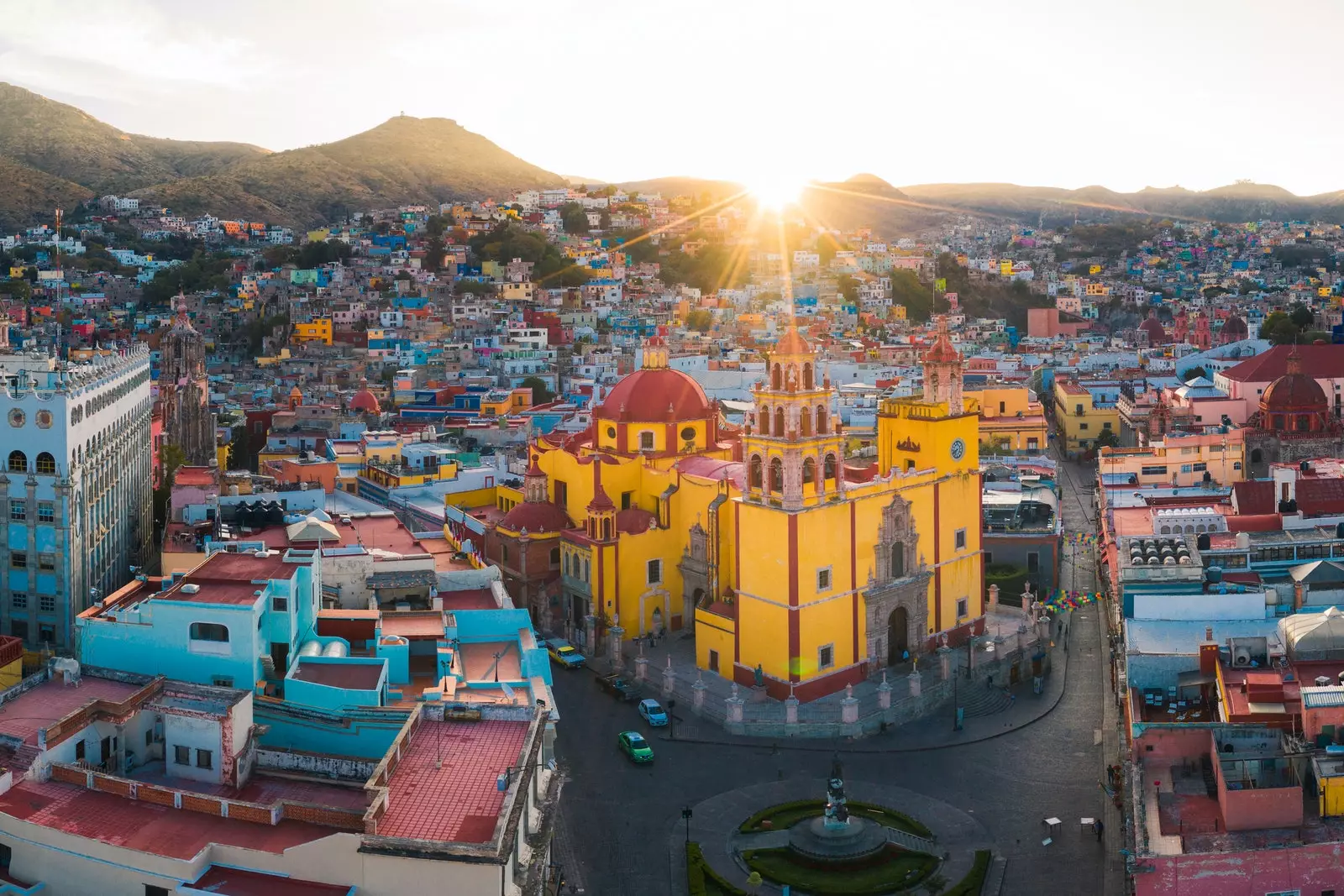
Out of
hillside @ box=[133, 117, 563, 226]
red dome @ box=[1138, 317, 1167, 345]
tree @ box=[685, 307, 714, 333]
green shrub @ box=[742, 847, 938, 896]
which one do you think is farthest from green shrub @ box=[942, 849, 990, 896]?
hillside @ box=[133, 117, 563, 226]

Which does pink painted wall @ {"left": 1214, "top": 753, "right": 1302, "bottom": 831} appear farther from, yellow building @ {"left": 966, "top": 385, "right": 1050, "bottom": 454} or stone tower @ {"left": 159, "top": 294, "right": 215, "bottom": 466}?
stone tower @ {"left": 159, "top": 294, "right": 215, "bottom": 466}

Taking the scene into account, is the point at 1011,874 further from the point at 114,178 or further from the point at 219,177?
the point at 114,178

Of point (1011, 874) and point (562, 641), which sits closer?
point (1011, 874)

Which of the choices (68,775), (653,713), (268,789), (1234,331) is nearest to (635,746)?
(653,713)

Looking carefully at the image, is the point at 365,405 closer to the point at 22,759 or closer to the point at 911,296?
the point at 22,759

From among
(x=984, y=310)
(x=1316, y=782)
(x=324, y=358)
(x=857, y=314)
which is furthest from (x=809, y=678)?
(x=984, y=310)

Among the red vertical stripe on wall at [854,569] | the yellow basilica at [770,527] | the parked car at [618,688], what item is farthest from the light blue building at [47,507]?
the red vertical stripe on wall at [854,569]

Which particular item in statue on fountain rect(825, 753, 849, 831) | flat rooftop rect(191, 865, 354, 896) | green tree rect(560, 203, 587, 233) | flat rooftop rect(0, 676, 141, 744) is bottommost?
statue on fountain rect(825, 753, 849, 831)
